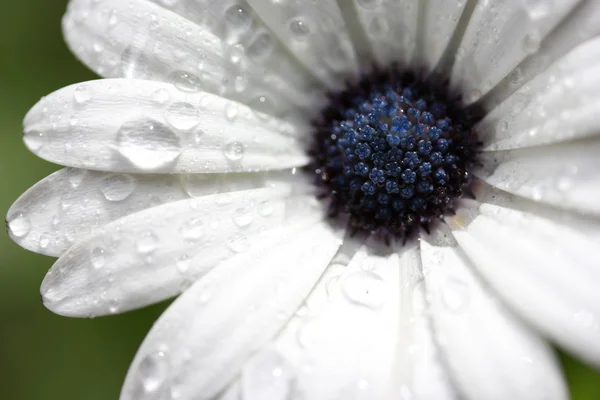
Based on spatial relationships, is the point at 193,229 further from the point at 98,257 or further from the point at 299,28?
the point at 299,28

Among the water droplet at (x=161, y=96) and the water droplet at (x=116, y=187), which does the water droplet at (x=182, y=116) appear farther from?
the water droplet at (x=116, y=187)

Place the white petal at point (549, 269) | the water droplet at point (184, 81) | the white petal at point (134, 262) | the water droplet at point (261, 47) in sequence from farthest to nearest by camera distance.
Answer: the water droplet at point (261, 47) → the water droplet at point (184, 81) → the white petal at point (134, 262) → the white petal at point (549, 269)

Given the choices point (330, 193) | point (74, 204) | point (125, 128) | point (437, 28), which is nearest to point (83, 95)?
point (125, 128)

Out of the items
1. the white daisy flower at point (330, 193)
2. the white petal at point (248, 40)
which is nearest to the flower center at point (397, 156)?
Answer: the white daisy flower at point (330, 193)

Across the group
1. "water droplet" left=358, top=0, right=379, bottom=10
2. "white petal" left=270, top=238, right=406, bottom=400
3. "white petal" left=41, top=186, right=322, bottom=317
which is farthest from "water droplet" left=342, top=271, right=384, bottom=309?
"water droplet" left=358, top=0, right=379, bottom=10

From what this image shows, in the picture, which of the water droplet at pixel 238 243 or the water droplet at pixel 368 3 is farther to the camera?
the water droplet at pixel 368 3

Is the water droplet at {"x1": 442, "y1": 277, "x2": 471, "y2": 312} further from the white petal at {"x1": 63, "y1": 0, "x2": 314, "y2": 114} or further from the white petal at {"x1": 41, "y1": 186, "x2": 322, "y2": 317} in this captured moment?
the white petal at {"x1": 63, "y1": 0, "x2": 314, "y2": 114}

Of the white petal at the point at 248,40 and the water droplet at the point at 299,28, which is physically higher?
the water droplet at the point at 299,28
